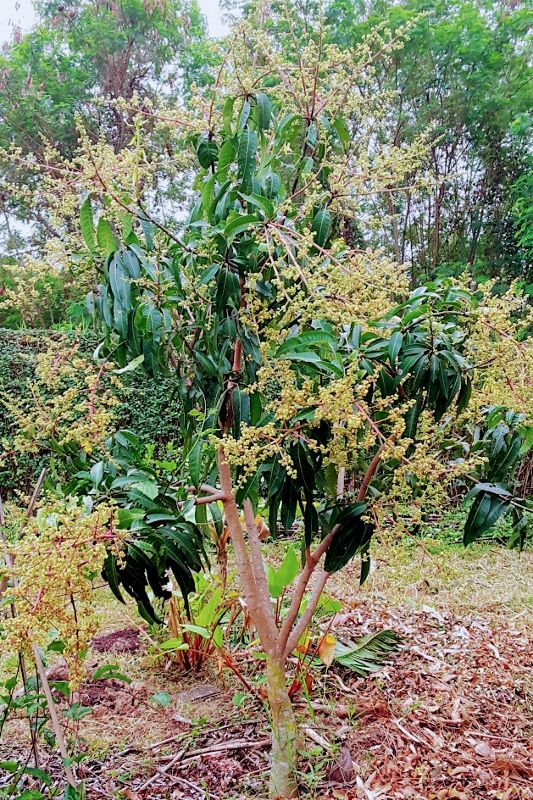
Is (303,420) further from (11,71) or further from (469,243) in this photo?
(11,71)

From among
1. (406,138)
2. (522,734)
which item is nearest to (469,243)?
(406,138)

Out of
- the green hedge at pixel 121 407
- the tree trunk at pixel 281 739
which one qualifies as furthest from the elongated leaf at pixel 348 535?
the green hedge at pixel 121 407

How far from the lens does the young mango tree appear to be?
1287mm

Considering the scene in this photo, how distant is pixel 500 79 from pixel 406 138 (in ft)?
Answer: 4.72

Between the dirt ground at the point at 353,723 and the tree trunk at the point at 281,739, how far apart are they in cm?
7

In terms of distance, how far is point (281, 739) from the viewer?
1679 mm

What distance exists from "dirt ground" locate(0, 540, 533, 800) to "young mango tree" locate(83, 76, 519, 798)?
0.73 feet

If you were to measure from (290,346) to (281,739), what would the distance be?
3.94 feet

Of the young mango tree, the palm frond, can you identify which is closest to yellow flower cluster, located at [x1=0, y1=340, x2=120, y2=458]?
the young mango tree

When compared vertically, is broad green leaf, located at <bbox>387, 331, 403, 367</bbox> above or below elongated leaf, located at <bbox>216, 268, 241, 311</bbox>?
below

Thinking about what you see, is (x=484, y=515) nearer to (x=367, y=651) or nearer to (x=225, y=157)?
(x=225, y=157)

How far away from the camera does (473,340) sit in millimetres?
1380

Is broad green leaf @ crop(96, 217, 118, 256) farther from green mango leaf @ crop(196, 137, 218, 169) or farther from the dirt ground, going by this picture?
the dirt ground

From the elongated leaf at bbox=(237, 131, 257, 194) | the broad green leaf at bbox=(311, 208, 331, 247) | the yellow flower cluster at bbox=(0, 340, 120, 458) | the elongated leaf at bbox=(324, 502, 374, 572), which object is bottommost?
the elongated leaf at bbox=(324, 502, 374, 572)
